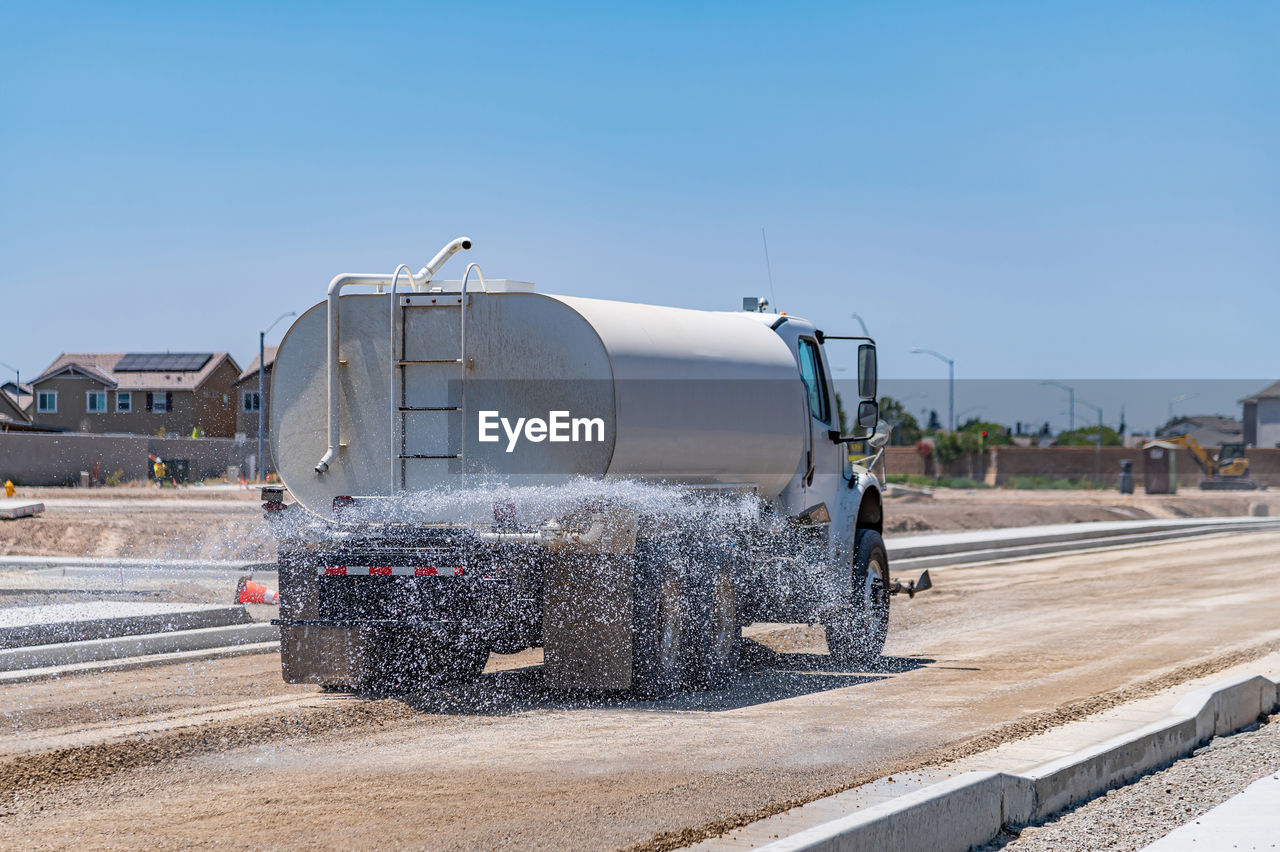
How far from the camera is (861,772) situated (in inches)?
328

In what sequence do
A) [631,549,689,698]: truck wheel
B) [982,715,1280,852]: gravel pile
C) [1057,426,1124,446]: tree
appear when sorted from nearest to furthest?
[982,715,1280,852]: gravel pile, [631,549,689,698]: truck wheel, [1057,426,1124,446]: tree

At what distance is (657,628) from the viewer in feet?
34.8

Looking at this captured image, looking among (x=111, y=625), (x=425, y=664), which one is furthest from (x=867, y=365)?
(x=111, y=625)

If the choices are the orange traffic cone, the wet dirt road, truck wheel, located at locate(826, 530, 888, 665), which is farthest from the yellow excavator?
the orange traffic cone

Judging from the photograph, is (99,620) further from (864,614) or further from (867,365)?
(867,365)

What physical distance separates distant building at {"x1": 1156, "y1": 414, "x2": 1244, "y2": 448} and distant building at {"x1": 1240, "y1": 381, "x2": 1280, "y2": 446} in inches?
1098

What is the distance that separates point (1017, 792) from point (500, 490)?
4.58 m

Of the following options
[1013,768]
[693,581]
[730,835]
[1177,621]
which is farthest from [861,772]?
[1177,621]

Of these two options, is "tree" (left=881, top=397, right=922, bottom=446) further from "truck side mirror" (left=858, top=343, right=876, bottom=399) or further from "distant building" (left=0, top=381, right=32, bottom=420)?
"truck side mirror" (left=858, top=343, right=876, bottom=399)

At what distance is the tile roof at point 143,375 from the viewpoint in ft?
274

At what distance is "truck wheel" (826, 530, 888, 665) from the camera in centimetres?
1378

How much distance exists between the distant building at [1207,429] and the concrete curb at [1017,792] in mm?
161944

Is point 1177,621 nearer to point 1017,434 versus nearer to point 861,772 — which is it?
point 861,772

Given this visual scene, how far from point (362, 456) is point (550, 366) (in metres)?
1.66
